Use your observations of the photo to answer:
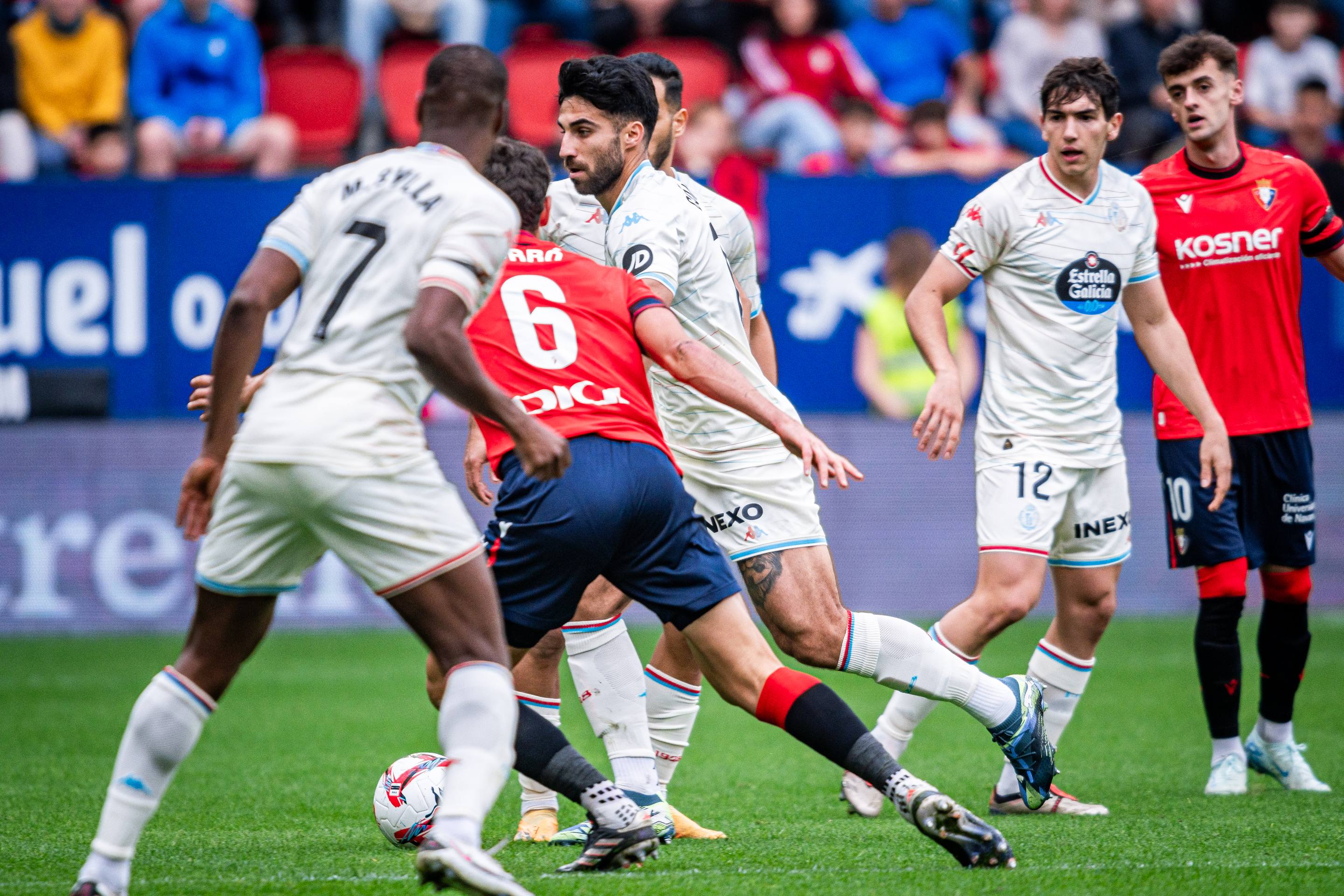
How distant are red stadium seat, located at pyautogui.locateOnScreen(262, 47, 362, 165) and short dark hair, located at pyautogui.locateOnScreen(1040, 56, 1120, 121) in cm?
922

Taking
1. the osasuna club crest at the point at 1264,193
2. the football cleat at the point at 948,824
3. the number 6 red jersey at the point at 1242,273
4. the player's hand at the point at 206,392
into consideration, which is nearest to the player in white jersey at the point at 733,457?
the football cleat at the point at 948,824

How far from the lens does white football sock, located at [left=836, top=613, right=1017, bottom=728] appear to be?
4914 millimetres

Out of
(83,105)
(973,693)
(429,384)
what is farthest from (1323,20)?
(429,384)

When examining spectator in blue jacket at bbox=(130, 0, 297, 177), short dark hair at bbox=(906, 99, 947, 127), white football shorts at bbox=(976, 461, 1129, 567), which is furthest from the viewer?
short dark hair at bbox=(906, 99, 947, 127)

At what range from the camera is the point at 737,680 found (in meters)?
4.66

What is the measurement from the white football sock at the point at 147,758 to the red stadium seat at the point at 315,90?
35.2 feet

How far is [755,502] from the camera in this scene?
5.26 metres

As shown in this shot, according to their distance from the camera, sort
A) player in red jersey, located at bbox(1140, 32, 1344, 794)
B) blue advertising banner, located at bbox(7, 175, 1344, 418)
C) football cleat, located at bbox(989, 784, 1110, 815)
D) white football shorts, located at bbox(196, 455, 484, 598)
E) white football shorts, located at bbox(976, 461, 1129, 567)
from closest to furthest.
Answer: white football shorts, located at bbox(196, 455, 484, 598), football cleat, located at bbox(989, 784, 1110, 815), white football shorts, located at bbox(976, 461, 1129, 567), player in red jersey, located at bbox(1140, 32, 1344, 794), blue advertising banner, located at bbox(7, 175, 1344, 418)

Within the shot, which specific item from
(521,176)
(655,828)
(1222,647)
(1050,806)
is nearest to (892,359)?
(1222,647)

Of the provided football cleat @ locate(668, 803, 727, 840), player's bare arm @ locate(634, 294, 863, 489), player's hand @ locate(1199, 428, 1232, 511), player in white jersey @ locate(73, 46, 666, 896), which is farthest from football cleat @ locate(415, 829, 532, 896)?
player's hand @ locate(1199, 428, 1232, 511)

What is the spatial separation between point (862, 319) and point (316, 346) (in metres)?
9.10

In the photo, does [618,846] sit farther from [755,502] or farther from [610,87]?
[610,87]

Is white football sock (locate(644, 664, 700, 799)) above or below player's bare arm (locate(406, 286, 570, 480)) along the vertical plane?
below

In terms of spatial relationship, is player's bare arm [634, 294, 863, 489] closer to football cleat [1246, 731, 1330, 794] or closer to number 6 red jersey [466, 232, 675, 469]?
number 6 red jersey [466, 232, 675, 469]
